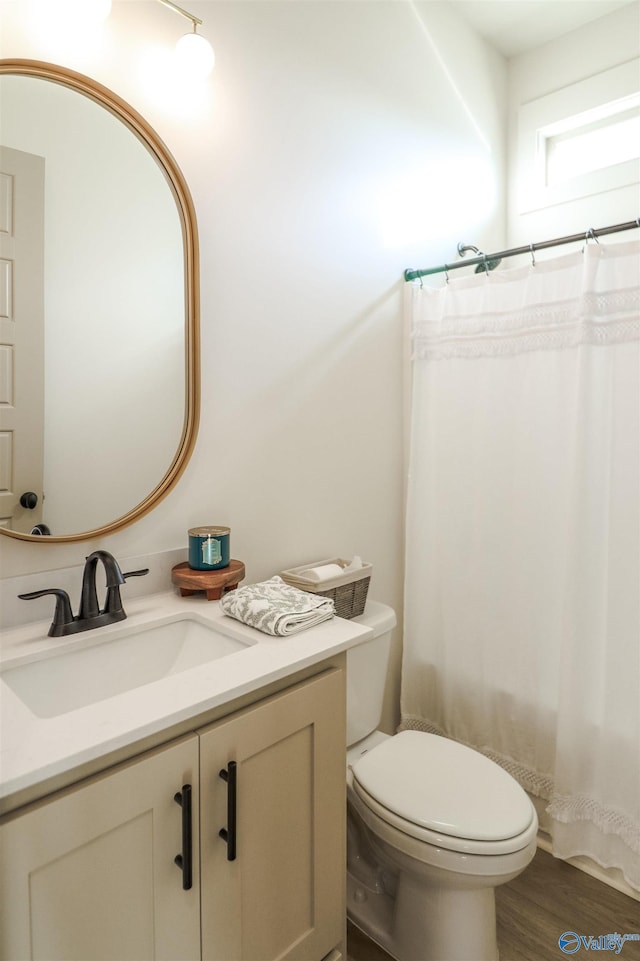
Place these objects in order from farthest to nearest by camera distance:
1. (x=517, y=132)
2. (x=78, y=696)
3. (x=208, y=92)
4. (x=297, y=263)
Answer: (x=517, y=132), (x=297, y=263), (x=208, y=92), (x=78, y=696)

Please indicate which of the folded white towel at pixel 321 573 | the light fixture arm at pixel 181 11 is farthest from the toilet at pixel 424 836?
the light fixture arm at pixel 181 11

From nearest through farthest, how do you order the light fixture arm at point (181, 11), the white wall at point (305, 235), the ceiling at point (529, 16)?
1. the light fixture arm at point (181, 11)
2. the white wall at point (305, 235)
3. the ceiling at point (529, 16)

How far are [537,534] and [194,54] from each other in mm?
1623

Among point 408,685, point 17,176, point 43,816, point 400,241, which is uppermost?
point 400,241

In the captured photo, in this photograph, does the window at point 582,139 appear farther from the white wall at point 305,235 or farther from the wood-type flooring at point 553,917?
the wood-type flooring at point 553,917

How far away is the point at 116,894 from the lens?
2.88 ft

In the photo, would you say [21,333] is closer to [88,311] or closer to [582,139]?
[88,311]

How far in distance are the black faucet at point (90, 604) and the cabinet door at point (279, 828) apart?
0.39 metres

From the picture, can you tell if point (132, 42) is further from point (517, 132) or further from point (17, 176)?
point (517, 132)

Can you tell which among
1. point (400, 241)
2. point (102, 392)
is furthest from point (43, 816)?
point (400, 241)

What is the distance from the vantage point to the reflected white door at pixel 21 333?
46.5 inches

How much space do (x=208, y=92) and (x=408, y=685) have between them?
1.99 m

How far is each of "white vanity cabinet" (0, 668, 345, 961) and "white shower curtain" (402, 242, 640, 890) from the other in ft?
2.91

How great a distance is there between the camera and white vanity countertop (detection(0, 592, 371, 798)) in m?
0.80
